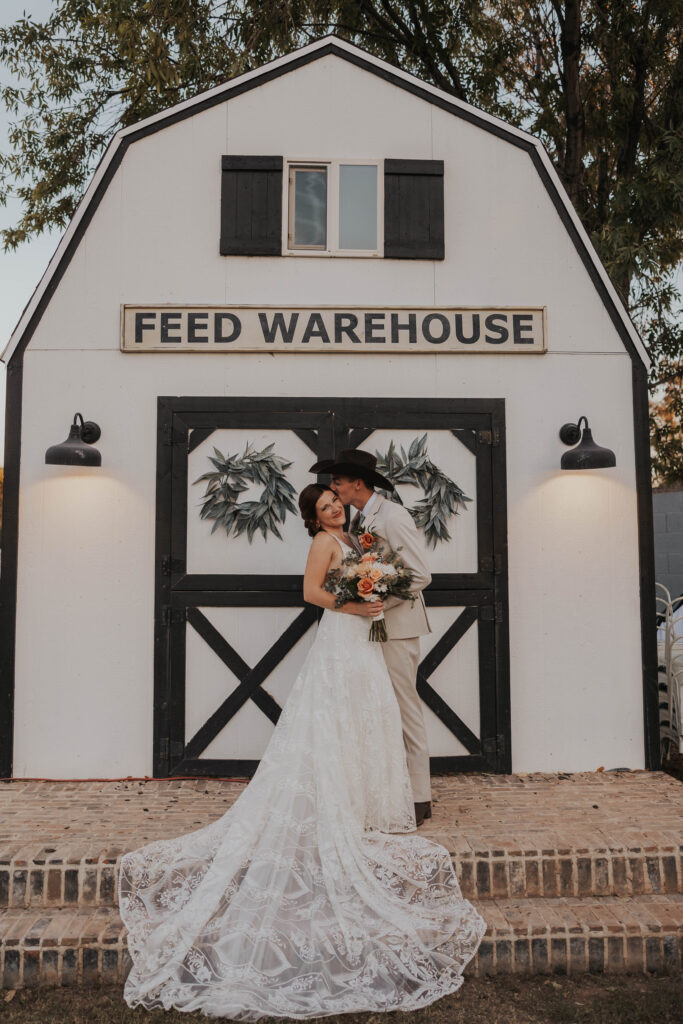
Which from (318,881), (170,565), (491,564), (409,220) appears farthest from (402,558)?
(409,220)

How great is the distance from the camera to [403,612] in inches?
176

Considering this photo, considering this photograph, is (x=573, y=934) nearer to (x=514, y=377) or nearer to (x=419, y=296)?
(x=514, y=377)

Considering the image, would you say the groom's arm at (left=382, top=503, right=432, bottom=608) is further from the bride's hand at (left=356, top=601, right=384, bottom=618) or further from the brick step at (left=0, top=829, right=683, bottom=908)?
the brick step at (left=0, top=829, right=683, bottom=908)

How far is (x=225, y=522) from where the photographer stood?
548cm

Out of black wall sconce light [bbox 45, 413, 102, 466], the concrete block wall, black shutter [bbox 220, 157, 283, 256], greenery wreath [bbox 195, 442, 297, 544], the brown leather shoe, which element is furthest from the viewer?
the concrete block wall

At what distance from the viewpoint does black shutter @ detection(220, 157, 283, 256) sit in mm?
5602

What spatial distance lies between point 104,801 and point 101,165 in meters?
4.69

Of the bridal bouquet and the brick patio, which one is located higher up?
the bridal bouquet

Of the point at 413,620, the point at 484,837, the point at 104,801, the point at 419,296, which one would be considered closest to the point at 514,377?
the point at 419,296

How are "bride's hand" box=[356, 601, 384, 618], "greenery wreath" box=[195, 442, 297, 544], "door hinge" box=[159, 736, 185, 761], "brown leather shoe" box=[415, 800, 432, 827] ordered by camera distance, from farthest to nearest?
1. "greenery wreath" box=[195, 442, 297, 544]
2. "door hinge" box=[159, 736, 185, 761]
3. "brown leather shoe" box=[415, 800, 432, 827]
4. "bride's hand" box=[356, 601, 384, 618]

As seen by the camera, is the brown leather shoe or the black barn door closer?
the brown leather shoe

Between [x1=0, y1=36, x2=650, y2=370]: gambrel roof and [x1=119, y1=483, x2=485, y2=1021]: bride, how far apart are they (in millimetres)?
2853

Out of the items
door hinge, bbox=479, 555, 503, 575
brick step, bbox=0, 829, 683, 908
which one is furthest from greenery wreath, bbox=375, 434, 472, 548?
brick step, bbox=0, 829, 683, 908

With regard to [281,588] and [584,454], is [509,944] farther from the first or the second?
[584,454]
